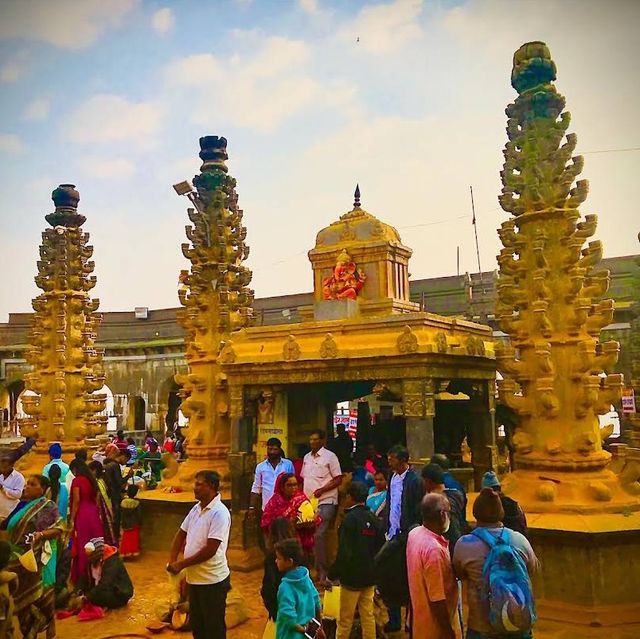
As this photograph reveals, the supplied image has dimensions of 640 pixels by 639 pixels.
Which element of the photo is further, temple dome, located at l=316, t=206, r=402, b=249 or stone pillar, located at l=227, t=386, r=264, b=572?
temple dome, located at l=316, t=206, r=402, b=249

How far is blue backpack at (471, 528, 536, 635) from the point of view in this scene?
12.4ft

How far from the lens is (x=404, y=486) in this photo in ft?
20.4

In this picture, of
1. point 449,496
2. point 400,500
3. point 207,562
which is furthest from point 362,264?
point 207,562

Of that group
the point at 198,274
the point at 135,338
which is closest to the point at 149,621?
the point at 198,274

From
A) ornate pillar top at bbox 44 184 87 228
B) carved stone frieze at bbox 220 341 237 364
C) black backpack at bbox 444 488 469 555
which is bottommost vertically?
black backpack at bbox 444 488 469 555

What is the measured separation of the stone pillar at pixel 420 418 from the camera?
790cm

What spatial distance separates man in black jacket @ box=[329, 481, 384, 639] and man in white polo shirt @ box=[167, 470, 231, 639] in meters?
1.04

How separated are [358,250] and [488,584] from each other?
7174mm

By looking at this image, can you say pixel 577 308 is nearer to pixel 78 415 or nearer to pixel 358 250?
pixel 358 250

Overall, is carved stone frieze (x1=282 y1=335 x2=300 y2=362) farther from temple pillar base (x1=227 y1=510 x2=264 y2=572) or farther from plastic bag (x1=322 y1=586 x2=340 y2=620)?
plastic bag (x1=322 y1=586 x2=340 y2=620)

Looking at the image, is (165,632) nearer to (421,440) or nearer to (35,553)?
(35,553)

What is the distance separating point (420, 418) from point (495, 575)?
4.13m

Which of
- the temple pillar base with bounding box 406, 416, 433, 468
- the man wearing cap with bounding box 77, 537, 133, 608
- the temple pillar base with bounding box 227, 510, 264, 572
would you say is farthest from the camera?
the temple pillar base with bounding box 227, 510, 264, 572

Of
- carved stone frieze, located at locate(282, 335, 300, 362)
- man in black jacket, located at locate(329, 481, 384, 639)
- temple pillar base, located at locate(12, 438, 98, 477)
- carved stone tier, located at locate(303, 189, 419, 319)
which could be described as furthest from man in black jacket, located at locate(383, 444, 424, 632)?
temple pillar base, located at locate(12, 438, 98, 477)
